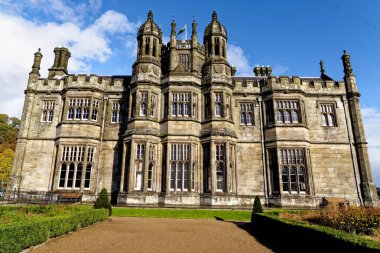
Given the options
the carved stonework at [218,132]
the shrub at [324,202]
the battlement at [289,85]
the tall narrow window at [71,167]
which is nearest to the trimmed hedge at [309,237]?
the carved stonework at [218,132]

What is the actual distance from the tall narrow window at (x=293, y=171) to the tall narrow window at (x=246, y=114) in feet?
13.0

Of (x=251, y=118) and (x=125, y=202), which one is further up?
(x=251, y=118)

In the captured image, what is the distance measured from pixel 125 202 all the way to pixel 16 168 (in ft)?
34.1

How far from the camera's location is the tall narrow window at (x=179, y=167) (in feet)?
67.8

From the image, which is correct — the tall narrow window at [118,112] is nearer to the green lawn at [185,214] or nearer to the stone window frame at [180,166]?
the stone window frame at [180,166]

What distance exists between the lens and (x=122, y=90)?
24453mm

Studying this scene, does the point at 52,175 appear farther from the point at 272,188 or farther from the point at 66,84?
the point at 272,188

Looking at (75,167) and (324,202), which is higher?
(75,167)

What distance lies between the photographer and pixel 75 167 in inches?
851

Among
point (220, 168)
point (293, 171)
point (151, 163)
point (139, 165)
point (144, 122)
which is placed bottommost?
point (293, 171)

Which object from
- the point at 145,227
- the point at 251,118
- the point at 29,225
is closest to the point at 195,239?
the point at 145,227

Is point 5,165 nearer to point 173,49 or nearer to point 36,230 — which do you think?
point 173,49

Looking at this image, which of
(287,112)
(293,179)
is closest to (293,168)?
(293,179)

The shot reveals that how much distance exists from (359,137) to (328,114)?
3171 mm
